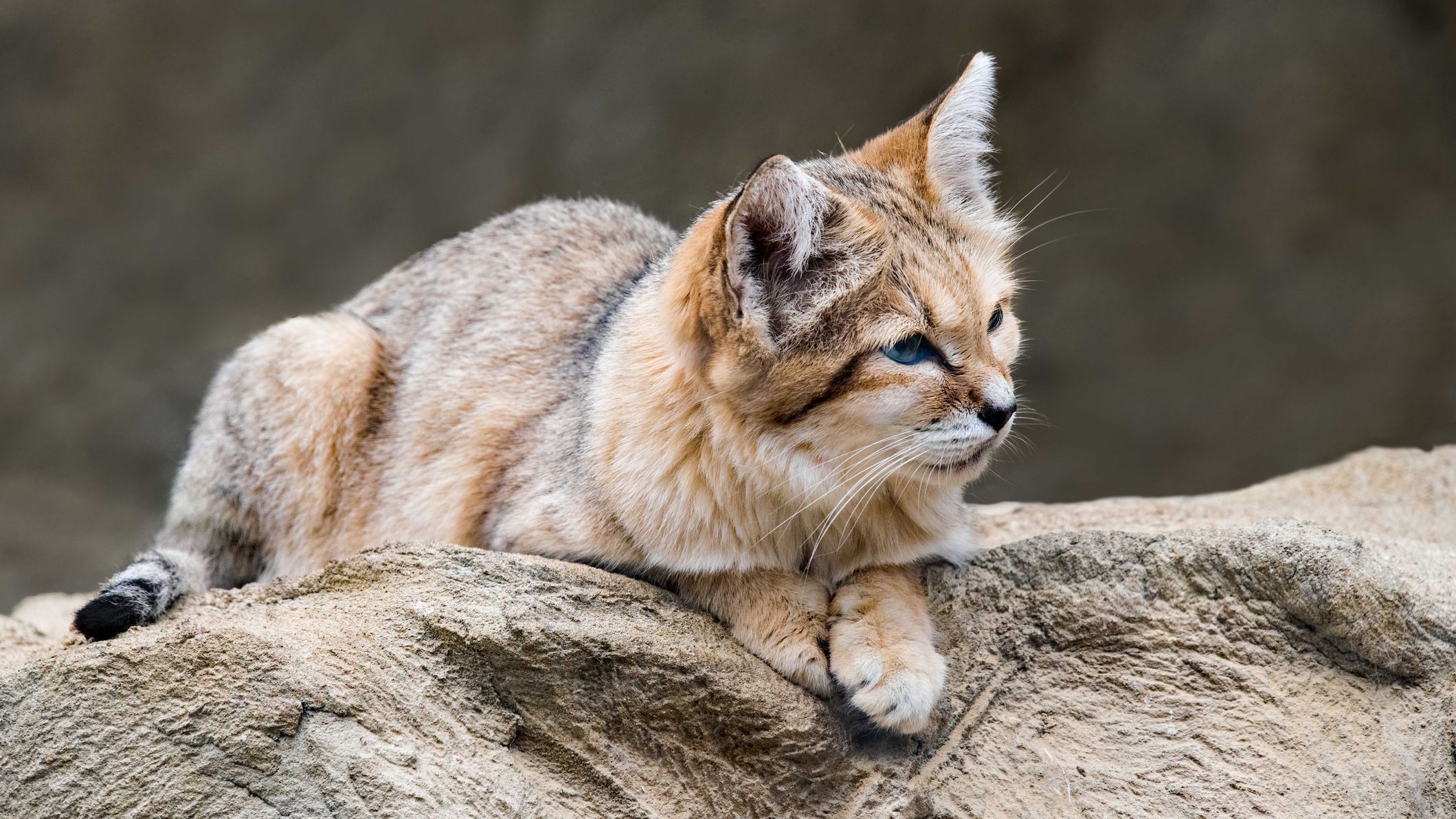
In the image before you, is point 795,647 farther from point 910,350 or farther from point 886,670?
point 910,350

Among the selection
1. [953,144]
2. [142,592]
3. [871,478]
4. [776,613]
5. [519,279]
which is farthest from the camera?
[519,279]

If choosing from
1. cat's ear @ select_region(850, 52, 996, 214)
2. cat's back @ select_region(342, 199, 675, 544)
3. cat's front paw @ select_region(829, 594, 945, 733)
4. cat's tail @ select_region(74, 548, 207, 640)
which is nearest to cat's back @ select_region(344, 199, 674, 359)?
cat's back @ select_region(342, 199, 675, 544)

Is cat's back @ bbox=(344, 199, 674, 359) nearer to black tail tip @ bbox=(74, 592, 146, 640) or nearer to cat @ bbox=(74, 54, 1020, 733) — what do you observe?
cat @ bbox=(74, 54, 1020, 733)

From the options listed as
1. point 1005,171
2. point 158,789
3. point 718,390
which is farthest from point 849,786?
point 1005,171

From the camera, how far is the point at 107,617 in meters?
3.39

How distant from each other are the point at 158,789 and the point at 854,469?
1.76m

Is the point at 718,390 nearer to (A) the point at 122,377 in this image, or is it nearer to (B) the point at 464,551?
(B) the point at 464,551

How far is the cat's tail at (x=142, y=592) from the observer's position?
3369mm

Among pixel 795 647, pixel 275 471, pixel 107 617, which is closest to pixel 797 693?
pixel 795 647

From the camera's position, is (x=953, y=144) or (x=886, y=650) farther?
(x=953, y=144)

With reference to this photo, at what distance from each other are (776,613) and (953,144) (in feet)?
5.06

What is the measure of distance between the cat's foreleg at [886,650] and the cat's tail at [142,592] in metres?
1.94

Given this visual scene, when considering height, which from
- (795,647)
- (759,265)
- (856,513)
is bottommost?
(795,647)

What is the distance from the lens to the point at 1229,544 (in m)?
3.29
